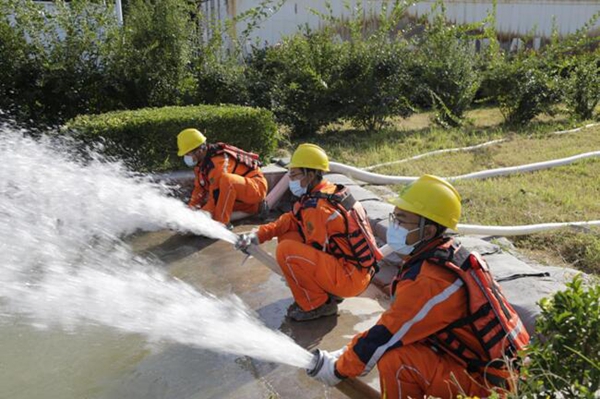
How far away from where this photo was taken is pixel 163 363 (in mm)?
4109

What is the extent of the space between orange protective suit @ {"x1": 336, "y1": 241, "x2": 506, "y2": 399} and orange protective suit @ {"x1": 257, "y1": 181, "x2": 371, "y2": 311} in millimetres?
1286

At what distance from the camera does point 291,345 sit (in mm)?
3779

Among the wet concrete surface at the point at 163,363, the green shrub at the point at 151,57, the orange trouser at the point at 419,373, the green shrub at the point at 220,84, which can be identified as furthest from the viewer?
the green shrub at the point at 220,84

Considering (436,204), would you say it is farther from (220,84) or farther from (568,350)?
(220,84)

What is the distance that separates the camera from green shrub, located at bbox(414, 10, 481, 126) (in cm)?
1160

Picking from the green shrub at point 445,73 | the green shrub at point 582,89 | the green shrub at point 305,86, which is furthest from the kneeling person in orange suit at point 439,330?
the green shrub at point 582,89

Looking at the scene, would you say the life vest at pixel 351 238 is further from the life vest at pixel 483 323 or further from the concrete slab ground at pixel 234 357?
the life vest at pixel 483 323

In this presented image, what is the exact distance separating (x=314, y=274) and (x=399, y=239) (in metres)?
1.30

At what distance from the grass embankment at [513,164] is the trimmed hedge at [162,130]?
1.67 metres

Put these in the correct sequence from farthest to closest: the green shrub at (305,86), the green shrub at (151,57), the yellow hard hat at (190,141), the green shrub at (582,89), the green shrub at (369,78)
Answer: the green shrub at (582,89)
the green shrub at (369,78)
the green shrub at (305,86)
the green shrub at (151,57)
the yellow hard hat at (190,141)

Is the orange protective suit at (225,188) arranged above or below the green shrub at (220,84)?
below

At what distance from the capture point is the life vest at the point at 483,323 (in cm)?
290

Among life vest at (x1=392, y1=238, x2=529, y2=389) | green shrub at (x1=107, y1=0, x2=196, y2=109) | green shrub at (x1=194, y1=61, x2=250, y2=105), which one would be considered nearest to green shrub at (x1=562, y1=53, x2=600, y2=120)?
green shrub at (x1=194, y1=61, x2=250, y2=105)

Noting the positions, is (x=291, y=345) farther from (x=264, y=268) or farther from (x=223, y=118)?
(x=223, y=118)
